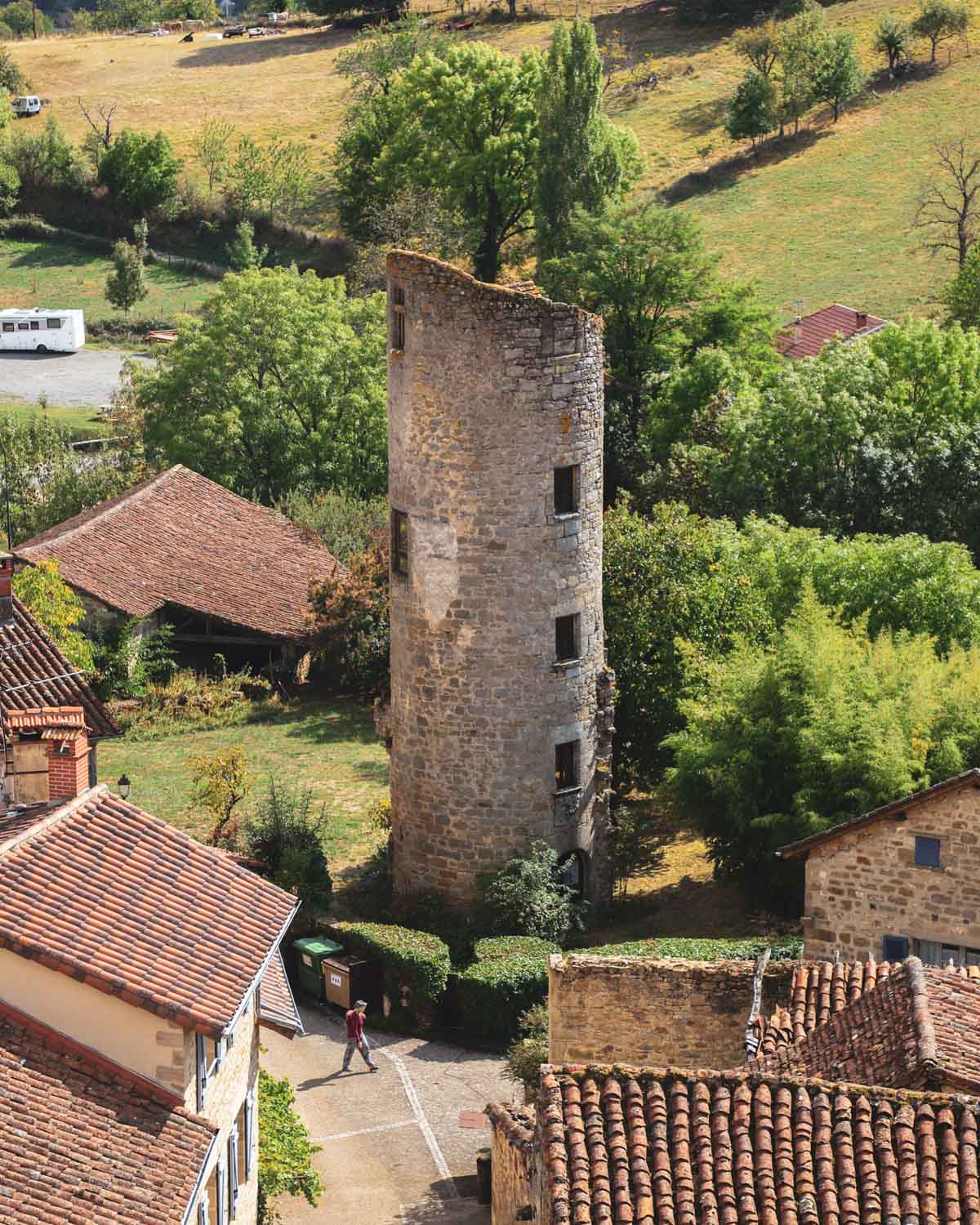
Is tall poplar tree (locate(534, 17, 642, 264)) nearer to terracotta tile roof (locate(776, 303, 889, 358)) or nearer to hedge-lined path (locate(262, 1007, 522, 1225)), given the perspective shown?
terracotta tile roof (locate(776, 303, 889, 358))

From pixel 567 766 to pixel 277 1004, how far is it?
11.7m

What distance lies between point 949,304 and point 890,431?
20.3 m

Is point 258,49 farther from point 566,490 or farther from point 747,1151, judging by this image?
point 747,1151

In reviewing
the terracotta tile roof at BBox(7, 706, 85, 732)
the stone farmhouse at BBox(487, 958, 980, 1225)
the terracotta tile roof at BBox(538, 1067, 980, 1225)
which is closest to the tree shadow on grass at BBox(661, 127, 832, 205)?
the terracotta tile roof at BBox(7, 706, 85, 732)

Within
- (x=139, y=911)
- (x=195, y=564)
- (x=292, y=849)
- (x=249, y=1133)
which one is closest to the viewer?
(x=139, y=911)

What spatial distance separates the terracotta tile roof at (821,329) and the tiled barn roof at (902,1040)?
46796 mm

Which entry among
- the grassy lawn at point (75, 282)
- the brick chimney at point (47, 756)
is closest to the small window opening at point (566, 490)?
the brick chimney at point (47, 756)

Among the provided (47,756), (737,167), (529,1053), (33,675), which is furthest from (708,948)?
(737,167)

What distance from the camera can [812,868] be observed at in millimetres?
28641

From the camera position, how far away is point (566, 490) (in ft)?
119

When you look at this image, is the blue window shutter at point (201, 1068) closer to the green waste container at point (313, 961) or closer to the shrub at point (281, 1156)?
the shrub at point (281, 1156)

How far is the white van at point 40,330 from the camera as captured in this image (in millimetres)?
94188

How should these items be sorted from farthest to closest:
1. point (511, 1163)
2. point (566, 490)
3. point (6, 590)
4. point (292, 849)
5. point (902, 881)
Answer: point (292, 849), point (566, 490), point (6, 590), point (902, 881), point (511, 1163)

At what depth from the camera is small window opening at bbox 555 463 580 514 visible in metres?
36.2
